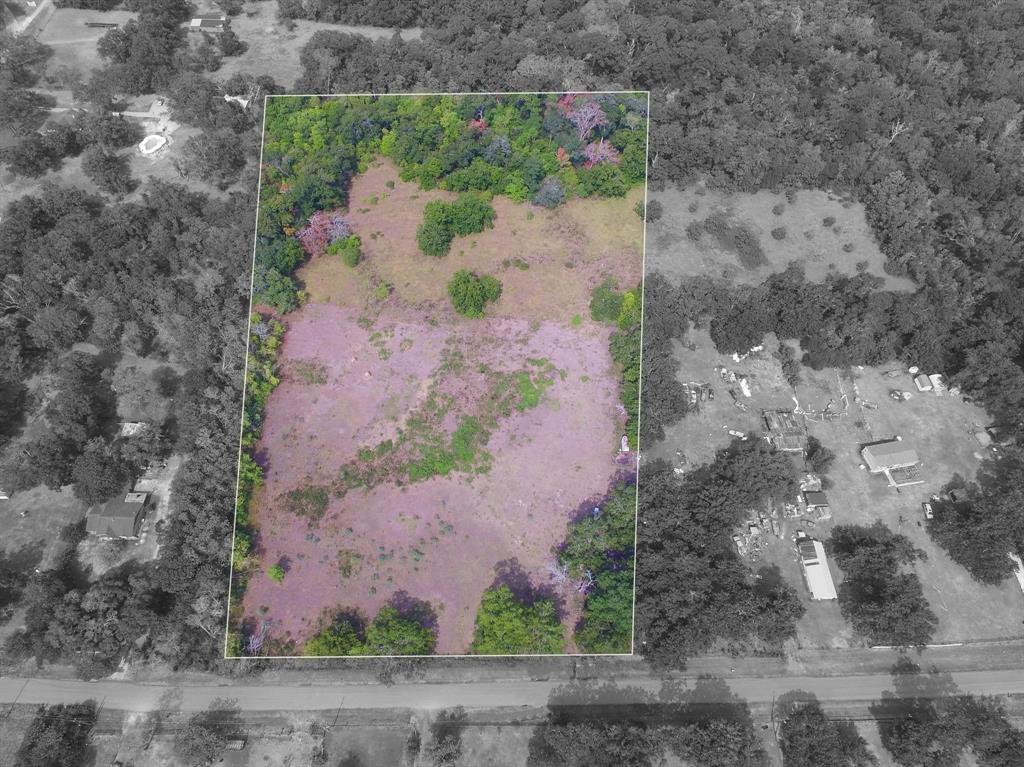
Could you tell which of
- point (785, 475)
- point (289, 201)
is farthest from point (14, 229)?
point (785, 475)

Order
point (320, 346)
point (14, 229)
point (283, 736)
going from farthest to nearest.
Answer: point (14, 229) < point (320, 346) < point (283, 736)

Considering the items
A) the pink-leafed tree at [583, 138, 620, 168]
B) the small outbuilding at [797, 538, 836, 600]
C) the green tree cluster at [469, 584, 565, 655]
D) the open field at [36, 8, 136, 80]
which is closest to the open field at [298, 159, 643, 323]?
the pink-leafed tree at [583, 138, 620, 168]

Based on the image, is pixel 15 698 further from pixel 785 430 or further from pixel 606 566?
pixel 785 430

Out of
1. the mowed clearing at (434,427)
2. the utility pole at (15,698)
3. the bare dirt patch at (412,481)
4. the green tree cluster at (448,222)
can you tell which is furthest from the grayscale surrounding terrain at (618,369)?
the green tree cluster at (448,222)

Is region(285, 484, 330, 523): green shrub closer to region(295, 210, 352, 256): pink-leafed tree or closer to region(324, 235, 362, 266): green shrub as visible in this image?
region(324, 235, 362, 266): green shrub

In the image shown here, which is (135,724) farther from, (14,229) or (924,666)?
(924,666)

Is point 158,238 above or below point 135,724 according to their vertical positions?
above
